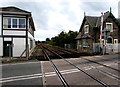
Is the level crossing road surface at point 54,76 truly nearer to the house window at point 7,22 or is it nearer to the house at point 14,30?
the house at point 14,30

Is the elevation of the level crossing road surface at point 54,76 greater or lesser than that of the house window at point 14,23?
lesser

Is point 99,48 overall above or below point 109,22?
below

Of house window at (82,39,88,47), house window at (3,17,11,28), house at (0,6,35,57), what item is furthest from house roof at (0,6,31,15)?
house window at (82,39,88,47)

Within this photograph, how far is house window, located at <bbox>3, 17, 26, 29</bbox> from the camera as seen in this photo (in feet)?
78.1

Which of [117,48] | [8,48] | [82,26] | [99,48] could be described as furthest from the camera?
[82,26]

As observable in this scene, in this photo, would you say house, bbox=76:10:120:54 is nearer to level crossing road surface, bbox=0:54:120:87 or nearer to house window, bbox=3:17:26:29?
house window, bbox=3:17:26:29

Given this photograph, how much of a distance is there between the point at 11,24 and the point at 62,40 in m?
33.9

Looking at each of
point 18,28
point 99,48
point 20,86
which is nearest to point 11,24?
point 18,28

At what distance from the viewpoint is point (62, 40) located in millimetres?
56969

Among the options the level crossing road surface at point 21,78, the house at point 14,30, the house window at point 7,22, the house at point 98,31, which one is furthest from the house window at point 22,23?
the house at point 98,31

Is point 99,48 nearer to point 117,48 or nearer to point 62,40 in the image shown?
point 117,48

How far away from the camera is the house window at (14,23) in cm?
2380

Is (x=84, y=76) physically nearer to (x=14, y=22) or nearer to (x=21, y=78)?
(x=21, y=78)

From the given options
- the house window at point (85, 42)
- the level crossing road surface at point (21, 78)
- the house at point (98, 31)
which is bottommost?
the level crossing road surface at point (21, 78)
